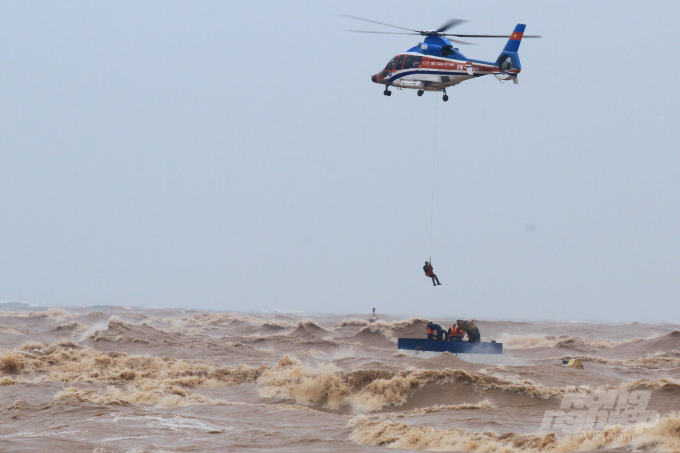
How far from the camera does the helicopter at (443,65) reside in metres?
24.0

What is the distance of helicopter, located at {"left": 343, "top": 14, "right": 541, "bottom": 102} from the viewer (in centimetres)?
2403

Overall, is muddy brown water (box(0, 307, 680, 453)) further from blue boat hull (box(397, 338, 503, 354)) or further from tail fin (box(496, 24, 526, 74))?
tail fin (box(496, 24, 526, 74))

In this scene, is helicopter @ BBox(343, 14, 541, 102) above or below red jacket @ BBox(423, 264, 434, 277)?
above

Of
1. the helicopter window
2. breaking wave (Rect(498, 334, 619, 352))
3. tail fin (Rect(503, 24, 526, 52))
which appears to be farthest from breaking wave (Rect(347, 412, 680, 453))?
breaking wave (Rect(498, 334, 619, 352))

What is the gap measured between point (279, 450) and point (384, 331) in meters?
30.2

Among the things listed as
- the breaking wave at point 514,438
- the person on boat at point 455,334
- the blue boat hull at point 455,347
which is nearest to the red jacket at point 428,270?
the blue boat hull at point 455,347

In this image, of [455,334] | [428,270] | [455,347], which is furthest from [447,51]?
[455,347]

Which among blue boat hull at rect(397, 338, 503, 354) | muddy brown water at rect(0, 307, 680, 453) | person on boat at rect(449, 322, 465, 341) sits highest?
person on boat at rect(449, 322, 465, 341)

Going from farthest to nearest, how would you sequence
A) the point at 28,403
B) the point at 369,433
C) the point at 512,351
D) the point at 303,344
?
the point at 512,351
the point at 303,344
the point at 28,403
the point at 369,433

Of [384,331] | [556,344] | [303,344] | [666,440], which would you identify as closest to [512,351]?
[556,344]

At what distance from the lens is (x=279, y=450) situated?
456 inches

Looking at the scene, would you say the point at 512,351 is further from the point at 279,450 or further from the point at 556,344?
the point at 279,450

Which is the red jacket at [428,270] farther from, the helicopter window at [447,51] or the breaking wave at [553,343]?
the breaking wave at [553,343]

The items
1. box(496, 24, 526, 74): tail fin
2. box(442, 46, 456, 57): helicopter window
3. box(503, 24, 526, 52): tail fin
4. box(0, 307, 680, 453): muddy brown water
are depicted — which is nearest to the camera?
box(0, 307, 680, 453): muddy brown water
